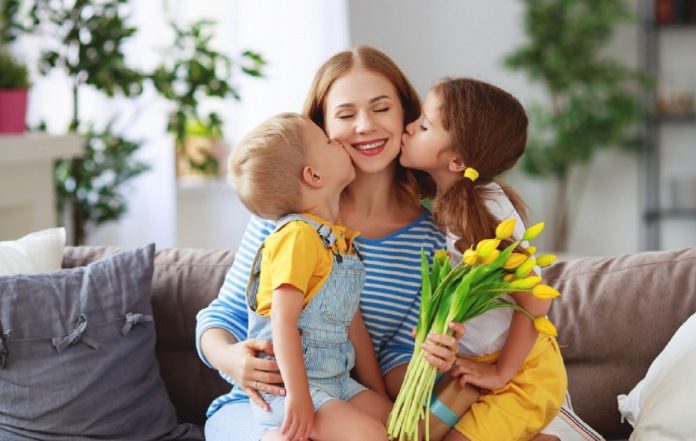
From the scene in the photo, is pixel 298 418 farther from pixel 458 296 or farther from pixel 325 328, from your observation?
pixel 458 296

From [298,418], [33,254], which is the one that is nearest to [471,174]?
[298,418]

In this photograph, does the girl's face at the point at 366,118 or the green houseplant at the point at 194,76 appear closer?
the girl's face at the point at 366,118

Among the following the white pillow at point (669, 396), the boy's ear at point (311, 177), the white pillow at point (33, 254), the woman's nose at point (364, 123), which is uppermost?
the woman's nose at point (364, 123)

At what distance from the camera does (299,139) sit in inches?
74.1

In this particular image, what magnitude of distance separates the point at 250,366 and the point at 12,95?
1994mm

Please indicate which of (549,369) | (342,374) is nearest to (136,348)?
(342,374)

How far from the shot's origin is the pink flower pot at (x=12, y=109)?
3.41m

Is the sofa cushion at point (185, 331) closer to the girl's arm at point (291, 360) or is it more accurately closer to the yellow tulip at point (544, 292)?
the girl's arm at point (291, 360)

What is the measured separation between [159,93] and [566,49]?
2.89m

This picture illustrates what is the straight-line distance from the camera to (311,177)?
6.16 feet

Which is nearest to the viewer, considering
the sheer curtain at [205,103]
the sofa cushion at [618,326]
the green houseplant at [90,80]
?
the sofa cushion at [618,326]

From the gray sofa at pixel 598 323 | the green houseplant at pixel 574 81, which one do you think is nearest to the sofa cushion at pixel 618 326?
the gray sofa at pixel 598 323

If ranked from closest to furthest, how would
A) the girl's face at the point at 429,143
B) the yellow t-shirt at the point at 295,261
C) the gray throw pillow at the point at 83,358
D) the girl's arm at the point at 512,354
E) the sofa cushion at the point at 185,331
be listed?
the yellow t-shirt at the point at 295,261, the girl's arm at the point at 512,354, the girl's face at the point at 429,143, the gray throw pillow at the point at 83,358, the sofa cushion at the point at 185,331

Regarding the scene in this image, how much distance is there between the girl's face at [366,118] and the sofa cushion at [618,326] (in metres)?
0.58
